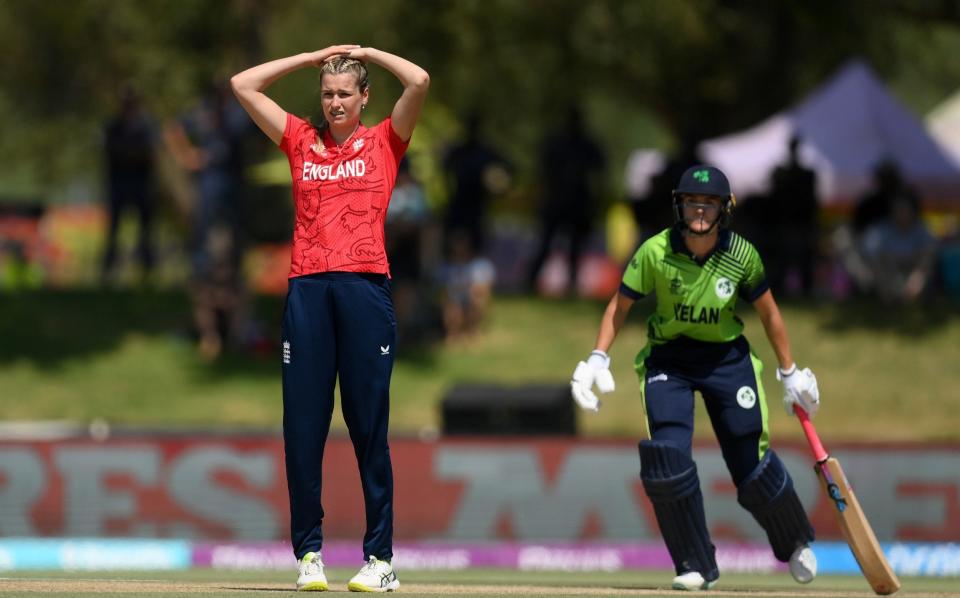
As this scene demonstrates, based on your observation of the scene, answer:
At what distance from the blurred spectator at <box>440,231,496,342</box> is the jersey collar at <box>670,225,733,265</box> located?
38.0 feet

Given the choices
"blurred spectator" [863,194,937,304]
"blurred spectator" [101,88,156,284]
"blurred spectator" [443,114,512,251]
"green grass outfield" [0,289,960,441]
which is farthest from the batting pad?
"blurred spectator" [101,88,156,284]

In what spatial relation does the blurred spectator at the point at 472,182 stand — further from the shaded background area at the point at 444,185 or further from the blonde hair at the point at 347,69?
the blonde hair at the point at 347,69

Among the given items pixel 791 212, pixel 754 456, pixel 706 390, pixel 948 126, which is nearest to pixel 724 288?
pixel 706 390

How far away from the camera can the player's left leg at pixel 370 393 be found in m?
7.67

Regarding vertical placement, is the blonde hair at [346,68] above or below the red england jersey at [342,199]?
above

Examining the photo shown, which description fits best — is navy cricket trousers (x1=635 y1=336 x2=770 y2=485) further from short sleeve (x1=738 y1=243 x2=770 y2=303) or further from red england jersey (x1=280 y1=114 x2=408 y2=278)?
red england jersey (x1=280 y1=114 x2=408 y2=278)

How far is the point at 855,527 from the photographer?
882 cm

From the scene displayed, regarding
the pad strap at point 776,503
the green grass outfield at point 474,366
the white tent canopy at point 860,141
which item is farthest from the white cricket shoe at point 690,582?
the white tent canopy at point 860,141

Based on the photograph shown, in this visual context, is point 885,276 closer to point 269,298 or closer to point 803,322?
point 803,322

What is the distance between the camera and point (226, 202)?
1997 centimetres

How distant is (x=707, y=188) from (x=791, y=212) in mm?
12827

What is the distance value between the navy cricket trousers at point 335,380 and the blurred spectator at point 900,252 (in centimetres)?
1355

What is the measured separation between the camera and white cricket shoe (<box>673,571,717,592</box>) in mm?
8812

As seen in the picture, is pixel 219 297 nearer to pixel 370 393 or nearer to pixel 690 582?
pixel 690 582
